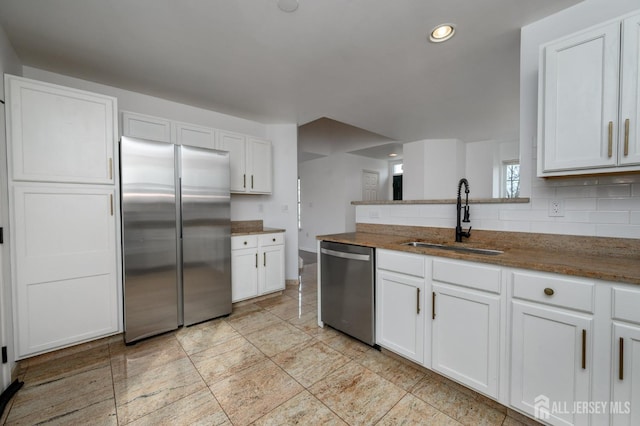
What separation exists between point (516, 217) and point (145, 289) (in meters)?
3.14

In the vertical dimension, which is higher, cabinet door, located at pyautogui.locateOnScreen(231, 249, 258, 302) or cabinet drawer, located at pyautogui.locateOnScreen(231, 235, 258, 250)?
cabinet drawer, located at pyautogui.locateOnScreen(231, 235, 258, 250)

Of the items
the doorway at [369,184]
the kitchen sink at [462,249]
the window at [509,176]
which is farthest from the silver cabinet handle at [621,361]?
the doorway at [369,184]

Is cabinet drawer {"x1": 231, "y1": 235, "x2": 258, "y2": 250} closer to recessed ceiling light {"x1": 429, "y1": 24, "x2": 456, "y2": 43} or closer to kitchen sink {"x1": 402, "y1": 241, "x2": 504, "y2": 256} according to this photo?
kitchen sink {"x1": 402, "y1": 241, "x2": 504, "y2": 256}

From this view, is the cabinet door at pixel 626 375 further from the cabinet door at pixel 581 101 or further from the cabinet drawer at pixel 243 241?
the cabinet drawer at pixel 243 241

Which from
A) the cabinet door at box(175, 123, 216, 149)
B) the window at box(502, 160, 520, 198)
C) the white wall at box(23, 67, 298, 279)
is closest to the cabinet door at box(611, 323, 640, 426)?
the white wall at box(23, 67, 298, 279)

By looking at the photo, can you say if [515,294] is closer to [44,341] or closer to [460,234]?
[460,234]

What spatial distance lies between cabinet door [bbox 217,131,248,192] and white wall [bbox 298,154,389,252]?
3.62m

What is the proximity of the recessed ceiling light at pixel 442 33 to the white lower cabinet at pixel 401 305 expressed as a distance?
1702 mm

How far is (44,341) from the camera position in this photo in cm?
196

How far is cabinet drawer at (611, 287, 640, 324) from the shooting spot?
3.48 ft

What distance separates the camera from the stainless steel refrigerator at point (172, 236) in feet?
7.44

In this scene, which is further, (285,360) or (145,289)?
(145,289)

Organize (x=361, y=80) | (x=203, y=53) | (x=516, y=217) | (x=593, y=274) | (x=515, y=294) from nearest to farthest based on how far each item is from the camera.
Answer: (x=593, y=274), (x=515, y=294), (x=516, y=217), (x=203, y=53), (x=361, y=80)

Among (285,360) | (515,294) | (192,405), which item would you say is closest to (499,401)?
(515,294)
